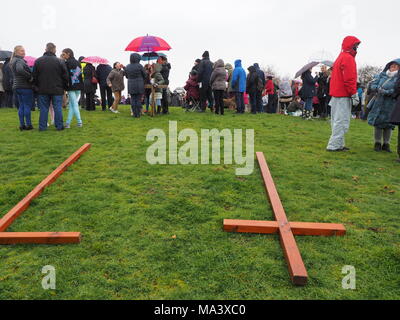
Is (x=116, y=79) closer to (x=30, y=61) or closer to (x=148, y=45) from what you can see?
(x=148, y=45)

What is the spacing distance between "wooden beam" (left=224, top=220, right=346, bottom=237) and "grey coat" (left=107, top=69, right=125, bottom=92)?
37.5 feet

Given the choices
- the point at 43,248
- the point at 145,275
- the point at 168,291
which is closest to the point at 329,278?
the point at 168,291

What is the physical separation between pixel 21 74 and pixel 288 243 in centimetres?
891

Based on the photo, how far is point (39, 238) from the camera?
3910 millimetres

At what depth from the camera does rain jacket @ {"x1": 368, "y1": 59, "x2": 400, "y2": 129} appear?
25.5ft

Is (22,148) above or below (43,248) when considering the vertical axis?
above

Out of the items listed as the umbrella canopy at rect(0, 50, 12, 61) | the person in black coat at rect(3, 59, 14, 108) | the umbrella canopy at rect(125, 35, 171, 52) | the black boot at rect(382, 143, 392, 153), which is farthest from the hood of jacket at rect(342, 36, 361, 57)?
the umbrella canopy at rect(0, 50, 12, 61)

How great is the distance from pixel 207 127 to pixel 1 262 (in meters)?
7.62

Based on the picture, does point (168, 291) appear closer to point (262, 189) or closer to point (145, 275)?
point (145, 275)

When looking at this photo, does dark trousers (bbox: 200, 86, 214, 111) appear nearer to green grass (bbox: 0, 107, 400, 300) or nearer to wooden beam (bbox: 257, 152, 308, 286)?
green grass (bbox: 0, 107, 400, 300)

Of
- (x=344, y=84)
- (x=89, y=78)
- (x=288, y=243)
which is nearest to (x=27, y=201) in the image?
(x=288, y=243)

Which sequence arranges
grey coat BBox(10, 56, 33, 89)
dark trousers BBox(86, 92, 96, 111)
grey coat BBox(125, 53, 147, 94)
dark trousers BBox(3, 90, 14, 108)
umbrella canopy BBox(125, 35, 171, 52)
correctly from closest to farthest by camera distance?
grey coat BBox(10, 56, 33, 89) → grey coat BBox(125, 53, 147, 94) → umbrella canopy BBox(125, 35, 171, 52) → dark trousers BBox(86, 92, 96, 111) → dark trousers BBox(3, 90, 14, 108)

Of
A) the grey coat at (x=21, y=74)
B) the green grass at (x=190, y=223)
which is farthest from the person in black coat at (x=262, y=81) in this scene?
the grey coat at (x=21, y=74)

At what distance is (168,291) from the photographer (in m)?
3.10
